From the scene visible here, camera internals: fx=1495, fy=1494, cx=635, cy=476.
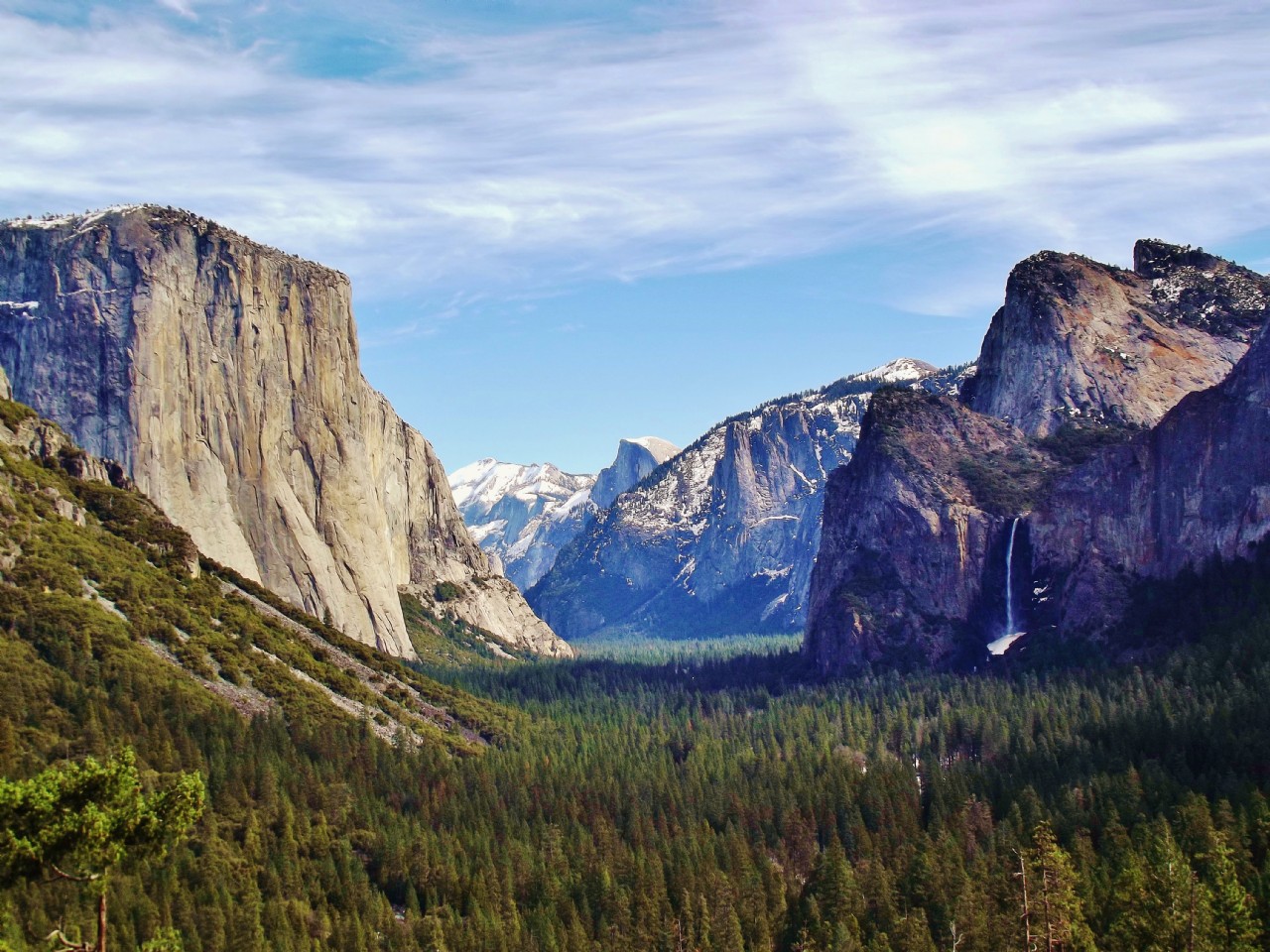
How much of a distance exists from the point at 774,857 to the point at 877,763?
3054 centimetres

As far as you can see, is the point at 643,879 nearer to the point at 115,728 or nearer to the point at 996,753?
the point at 115,728

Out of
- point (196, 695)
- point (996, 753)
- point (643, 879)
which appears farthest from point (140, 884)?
point (996, 753)

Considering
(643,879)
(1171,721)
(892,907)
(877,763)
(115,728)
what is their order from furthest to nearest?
(877,763), (1171,721), (115,728), (643,879), (892,907)

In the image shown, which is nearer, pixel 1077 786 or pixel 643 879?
pixel 643 879

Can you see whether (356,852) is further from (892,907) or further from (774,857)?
(892,907)

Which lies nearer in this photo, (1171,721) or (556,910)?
(556,910)

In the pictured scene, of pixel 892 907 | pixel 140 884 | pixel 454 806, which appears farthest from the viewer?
pixel 454 806

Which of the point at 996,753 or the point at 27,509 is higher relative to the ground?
the point at 27,509

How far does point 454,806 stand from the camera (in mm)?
128375

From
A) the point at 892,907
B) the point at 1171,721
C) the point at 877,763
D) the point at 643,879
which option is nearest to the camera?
the point at 892,907

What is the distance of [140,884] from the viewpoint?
92.8 m

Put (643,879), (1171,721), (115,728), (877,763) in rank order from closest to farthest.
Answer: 1. (643,879)
2. (115,728)
3. (1171,721)
4. (877,763)

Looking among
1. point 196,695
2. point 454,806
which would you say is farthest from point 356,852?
point 196,695

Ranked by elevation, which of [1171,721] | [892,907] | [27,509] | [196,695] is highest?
[27,509]
